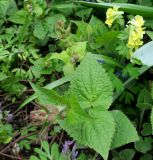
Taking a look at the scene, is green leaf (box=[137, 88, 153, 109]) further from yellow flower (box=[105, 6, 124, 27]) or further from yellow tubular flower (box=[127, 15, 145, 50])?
yellow flower (box=[105, 6, 124, 27])

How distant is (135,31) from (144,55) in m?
0.10

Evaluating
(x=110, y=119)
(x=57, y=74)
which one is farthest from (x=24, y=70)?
(x=110, y=119)

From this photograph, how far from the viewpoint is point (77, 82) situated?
1.39 meters

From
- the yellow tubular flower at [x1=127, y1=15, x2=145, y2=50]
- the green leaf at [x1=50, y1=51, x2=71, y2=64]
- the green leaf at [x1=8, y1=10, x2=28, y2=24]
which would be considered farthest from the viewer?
the green leaf at [x1=8, y1=10, x2=28, y2=24]

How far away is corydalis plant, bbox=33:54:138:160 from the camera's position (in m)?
1.30

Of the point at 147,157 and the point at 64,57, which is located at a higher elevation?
the point at 64,57

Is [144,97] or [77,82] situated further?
[144,97]

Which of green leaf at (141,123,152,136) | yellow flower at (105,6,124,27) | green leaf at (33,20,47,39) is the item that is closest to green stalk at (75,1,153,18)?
yellow flower at (105,6,124,27)

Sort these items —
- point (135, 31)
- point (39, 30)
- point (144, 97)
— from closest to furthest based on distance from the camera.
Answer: point (135, 31) → point (144, 97) → point (39, 30)

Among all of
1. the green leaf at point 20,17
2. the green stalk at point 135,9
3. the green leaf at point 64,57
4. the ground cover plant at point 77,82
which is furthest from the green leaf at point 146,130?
the green leaf at point 20,17

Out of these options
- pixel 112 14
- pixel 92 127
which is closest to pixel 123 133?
pixel 92 127

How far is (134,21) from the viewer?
1.52 metres

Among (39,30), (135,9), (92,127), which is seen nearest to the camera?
(92,127)

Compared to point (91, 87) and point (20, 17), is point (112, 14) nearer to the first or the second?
point (91, 87)
